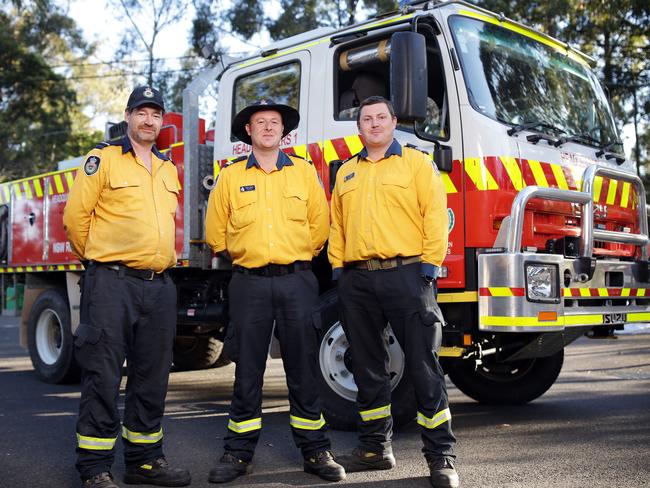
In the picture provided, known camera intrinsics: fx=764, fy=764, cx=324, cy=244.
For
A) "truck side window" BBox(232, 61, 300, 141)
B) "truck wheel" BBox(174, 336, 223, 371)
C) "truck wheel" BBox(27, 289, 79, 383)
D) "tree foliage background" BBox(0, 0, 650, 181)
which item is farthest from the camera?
"tree foliage background" BBox(0, 0, 650, 181)

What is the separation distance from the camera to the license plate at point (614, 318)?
5.05 meters

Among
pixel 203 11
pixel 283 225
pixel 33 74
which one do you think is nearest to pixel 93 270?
pixel 283 225

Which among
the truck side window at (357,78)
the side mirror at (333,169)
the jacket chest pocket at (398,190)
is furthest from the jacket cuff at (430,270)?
the truck side window at (357,78)

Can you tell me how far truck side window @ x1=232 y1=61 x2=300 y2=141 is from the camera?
582 cm

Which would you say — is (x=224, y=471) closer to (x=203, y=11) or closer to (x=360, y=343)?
(x=360, y=343)

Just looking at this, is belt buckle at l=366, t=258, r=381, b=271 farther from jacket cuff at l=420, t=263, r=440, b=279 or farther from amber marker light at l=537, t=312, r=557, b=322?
amber marker light at l=537, t=312, r=557, b=322

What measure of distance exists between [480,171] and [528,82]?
1000 mm

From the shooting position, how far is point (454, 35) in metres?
5.10

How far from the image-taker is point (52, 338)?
834 cm

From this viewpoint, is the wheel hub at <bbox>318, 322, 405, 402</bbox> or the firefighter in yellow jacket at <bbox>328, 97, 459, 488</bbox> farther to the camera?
the wheel hub at <bbox>318, 322, 405, 402</bbox>

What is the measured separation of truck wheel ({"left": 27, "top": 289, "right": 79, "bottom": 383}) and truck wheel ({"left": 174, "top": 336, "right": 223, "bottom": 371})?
1207 millimetres

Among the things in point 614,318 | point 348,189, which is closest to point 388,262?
point 348,189

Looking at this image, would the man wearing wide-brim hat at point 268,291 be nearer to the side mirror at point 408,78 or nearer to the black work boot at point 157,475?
the black work boot at point 157,475

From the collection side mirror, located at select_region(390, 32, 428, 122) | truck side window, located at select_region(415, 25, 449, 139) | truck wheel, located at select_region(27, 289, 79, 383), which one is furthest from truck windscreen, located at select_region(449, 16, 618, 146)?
truck wheel, located at select_region(27, 289, 79, 383)
